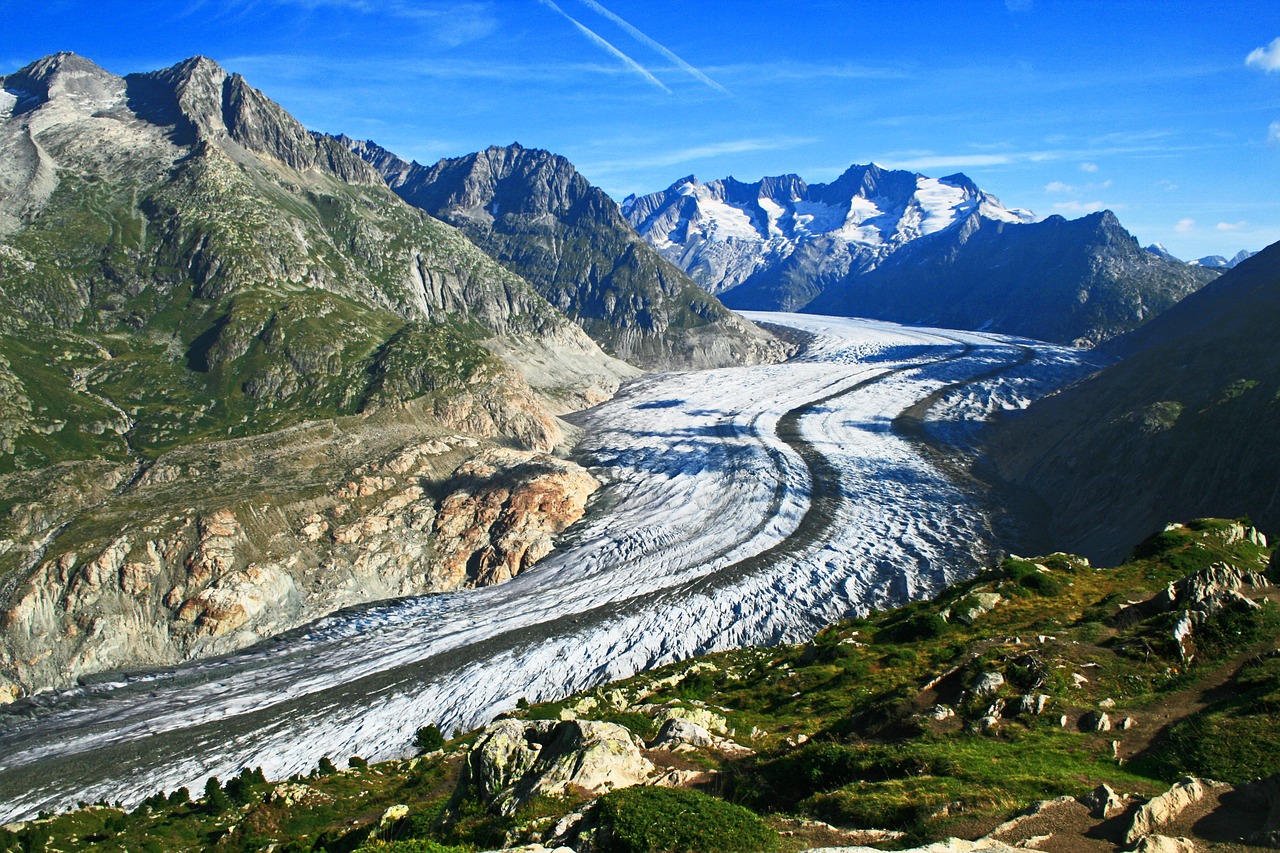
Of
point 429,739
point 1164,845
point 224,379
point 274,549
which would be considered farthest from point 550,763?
point 224,379

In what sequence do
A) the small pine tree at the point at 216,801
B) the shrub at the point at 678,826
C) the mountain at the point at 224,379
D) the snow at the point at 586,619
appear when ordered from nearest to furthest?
the shrub at the point at 678,826
the small pine tree at the point at 216,801
the snow at the point at 586,619
the mountain at the point at 224,379

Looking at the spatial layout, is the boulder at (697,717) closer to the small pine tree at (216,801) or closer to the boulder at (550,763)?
the boulder at (550,763)

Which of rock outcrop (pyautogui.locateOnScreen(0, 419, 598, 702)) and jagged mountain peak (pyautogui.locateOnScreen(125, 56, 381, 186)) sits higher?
jagged mountain peak (pyautogui.locateOnScreen(125, 56, 381, 186))

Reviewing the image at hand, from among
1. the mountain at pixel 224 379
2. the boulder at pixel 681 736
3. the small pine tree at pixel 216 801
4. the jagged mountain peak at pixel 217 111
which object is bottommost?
the small pine tree at pixel 216 801

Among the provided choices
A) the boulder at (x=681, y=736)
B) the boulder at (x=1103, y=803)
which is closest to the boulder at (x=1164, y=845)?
the boulder at (x=1103, y=803)

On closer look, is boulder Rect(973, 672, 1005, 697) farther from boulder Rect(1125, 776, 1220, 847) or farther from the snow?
the snow

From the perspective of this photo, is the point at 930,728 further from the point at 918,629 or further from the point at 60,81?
the point at 60,81

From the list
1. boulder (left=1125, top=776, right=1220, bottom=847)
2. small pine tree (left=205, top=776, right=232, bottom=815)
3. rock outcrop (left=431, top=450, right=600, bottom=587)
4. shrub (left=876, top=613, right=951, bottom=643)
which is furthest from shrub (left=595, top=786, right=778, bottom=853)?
rock outcrop (left=431, top=450, right=600, bottom=587)
